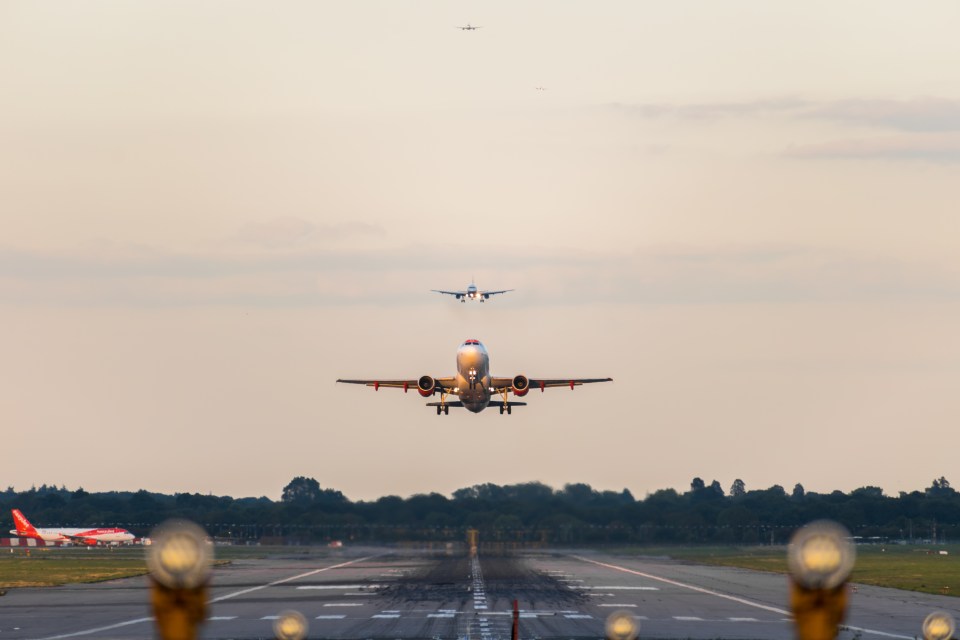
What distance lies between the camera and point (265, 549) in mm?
181625

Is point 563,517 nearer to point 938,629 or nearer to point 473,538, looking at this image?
point 473,538

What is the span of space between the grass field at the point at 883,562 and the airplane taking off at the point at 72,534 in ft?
250

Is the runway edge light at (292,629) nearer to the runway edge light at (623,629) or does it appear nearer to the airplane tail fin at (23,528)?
the runway edge light at (623,629)

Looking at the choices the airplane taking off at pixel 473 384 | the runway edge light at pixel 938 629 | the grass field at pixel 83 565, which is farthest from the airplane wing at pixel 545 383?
the runway edge light at pixel 938 629

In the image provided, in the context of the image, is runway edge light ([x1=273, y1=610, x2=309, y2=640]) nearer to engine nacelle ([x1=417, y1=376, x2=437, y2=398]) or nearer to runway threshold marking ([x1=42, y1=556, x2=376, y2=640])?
→ runway threshold marking ([x1=42, y1=556, x2=376, y2=640])

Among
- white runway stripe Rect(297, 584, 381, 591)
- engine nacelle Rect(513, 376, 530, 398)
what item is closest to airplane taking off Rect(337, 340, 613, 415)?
engine nacelle Rect(513, 376, 530, 398)

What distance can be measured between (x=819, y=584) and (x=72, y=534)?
635 feet

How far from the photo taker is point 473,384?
311 feet

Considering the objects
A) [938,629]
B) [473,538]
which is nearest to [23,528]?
[473,538]

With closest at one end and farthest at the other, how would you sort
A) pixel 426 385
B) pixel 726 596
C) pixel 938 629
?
pixel 938 629 → pixel 726 596 → pixel 426 385

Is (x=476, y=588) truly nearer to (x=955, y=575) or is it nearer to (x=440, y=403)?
(x=440, y=403)

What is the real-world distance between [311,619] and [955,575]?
6378cm

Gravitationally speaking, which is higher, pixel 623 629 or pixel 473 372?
pixel 473 372

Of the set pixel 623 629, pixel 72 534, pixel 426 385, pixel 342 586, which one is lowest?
pixel 342 586
